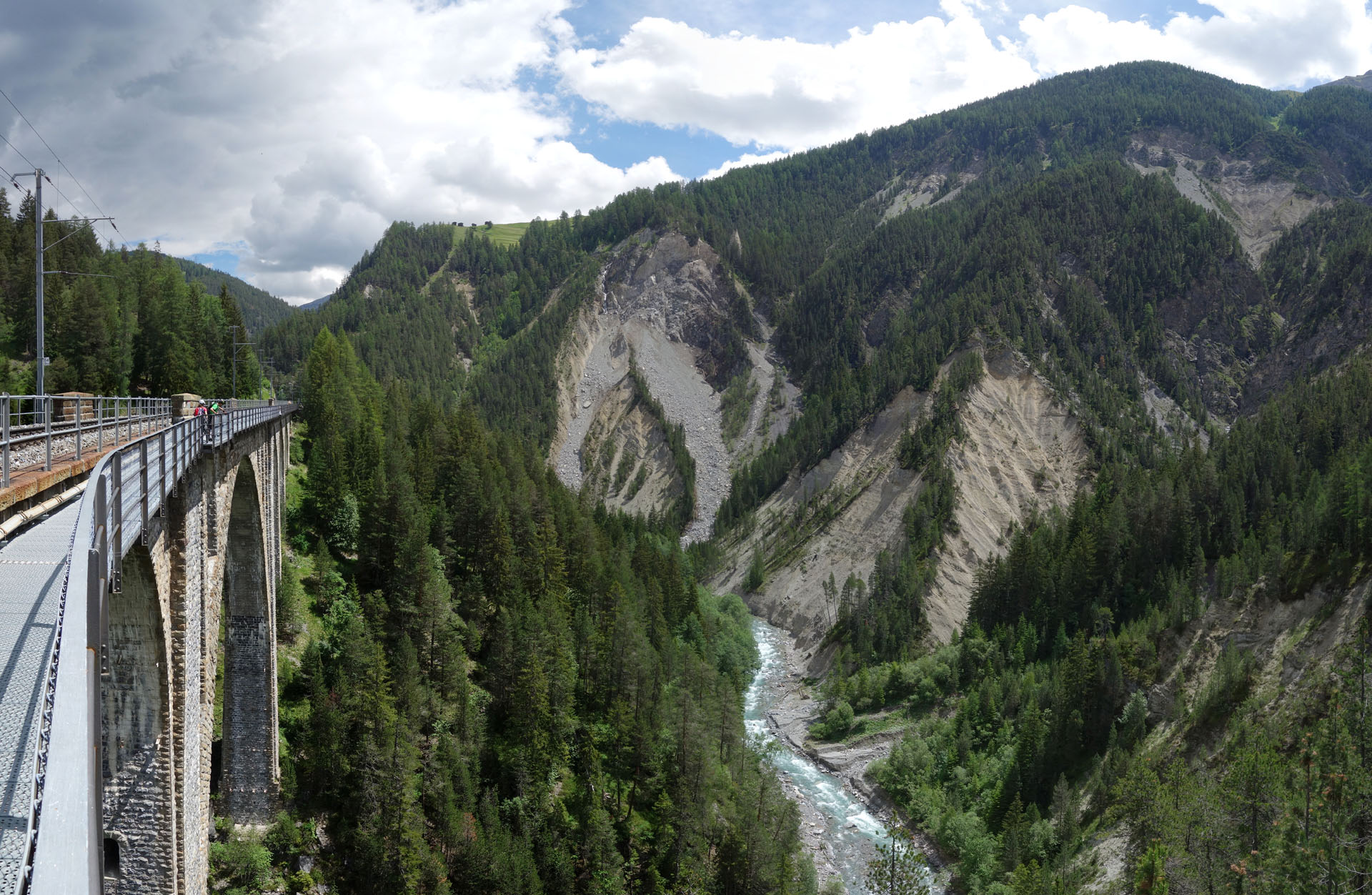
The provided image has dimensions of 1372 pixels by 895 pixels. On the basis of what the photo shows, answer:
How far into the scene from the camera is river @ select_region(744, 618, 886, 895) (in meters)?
51.6

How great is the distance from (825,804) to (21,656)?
61.5 m

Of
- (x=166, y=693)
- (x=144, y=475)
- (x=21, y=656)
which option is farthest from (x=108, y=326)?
(x=21, y=656)

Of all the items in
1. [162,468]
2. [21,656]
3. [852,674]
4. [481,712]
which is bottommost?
[852,674]

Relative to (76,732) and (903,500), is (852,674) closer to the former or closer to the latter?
(903,500)

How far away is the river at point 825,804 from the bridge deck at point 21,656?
48555 mm

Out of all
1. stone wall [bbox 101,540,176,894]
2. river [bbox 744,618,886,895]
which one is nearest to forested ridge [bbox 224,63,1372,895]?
river [bbox 744,618,886,895]

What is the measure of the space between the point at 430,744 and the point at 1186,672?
5266 cm

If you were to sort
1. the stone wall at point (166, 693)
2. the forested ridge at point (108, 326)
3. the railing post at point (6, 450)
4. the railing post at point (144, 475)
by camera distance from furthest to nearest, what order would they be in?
1. the forested ridge at point (108, 326)
2. the stone wall at point (166, 693)
3. the railing post at point (144, 475)
4. the railing post at point (6, 450)

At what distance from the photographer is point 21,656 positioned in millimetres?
5793

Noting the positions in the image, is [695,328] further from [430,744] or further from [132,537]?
[132,537]

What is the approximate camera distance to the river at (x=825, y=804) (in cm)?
5156

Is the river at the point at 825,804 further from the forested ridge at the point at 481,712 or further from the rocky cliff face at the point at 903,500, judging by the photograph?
the rocky cliff face at the point at 903,500

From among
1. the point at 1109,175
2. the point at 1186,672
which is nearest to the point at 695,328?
the point at 1109,175

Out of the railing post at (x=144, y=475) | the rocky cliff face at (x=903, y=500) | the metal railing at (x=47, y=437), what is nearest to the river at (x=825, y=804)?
the rocky cliff face at (x=903, y=500)
